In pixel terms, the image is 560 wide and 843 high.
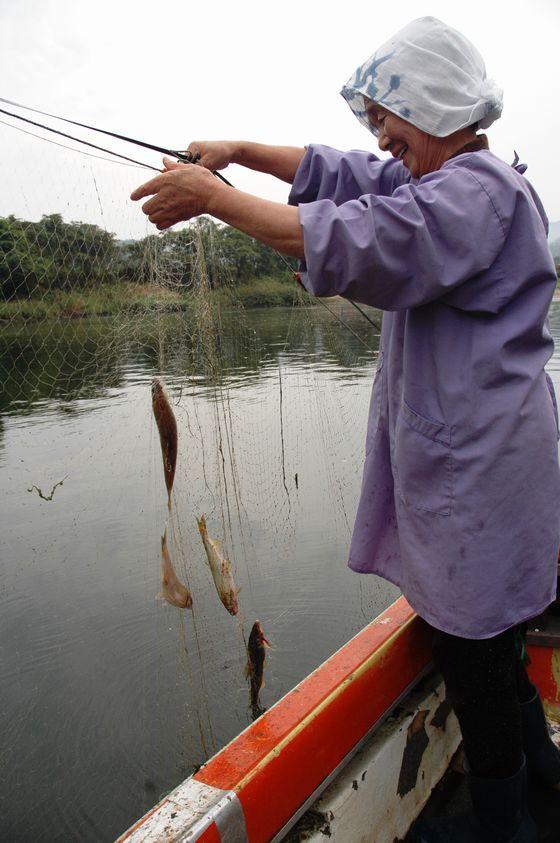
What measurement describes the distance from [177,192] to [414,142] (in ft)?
2.03

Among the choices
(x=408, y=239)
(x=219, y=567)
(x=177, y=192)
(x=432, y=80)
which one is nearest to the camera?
(x=408, y=239)

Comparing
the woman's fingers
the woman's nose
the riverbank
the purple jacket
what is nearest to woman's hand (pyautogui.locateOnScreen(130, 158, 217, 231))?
the woman's fingers

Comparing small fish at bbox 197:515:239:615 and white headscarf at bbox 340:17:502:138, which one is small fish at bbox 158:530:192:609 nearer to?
small fish at bbox 197:515:239:615

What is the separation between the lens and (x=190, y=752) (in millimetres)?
4723

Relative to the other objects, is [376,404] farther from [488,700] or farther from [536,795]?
[536,795]

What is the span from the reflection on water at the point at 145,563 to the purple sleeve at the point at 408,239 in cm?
180

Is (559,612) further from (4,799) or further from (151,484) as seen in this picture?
(151,484)

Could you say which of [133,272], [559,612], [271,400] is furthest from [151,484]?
[559,612]

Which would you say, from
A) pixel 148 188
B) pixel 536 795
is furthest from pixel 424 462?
pixel 536 795

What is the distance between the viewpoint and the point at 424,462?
1.65 meters

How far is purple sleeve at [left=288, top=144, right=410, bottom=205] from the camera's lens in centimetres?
215

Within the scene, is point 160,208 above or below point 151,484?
above

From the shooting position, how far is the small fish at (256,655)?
361cm

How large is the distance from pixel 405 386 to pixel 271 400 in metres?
8.97
